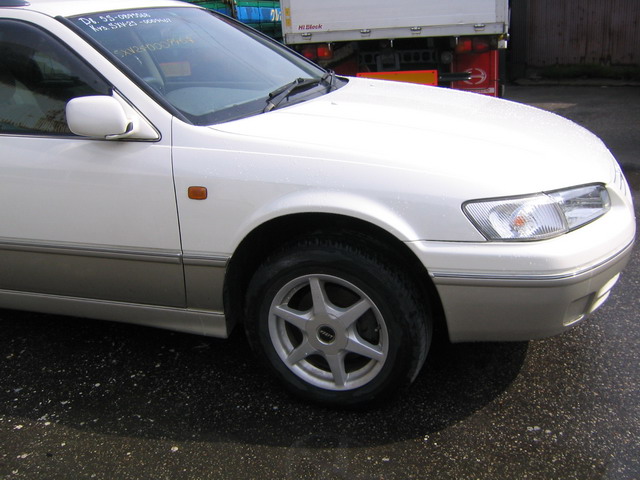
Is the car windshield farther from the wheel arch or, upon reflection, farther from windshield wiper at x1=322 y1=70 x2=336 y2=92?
the wheel arch

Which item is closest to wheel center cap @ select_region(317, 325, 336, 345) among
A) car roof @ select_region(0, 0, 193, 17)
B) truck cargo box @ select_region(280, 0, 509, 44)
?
car roof @ select_region(0, 0, 193, 17)

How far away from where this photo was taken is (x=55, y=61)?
9.85 ft

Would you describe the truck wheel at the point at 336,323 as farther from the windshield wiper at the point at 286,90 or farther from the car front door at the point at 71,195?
the windshield wiper at the point at 286,90

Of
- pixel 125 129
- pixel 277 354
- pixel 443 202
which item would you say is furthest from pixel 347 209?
pixel 125 129

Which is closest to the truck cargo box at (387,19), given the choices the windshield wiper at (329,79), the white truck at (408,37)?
the white truck at (408,37)

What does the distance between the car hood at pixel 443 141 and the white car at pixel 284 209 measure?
0.03ft

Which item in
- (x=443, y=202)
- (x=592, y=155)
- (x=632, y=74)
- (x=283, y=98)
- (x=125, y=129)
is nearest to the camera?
(x=443, y=202)

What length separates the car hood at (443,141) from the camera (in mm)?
2545

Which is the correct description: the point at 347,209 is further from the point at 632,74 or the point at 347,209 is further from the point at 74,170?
the point at 632,74

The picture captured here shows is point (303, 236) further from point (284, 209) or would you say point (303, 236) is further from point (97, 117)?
point (97, 117)

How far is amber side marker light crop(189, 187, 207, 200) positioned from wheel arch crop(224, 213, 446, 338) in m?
0.24

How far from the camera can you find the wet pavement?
8.48ft

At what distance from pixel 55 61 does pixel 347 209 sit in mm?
1482

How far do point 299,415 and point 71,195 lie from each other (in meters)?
1.34
